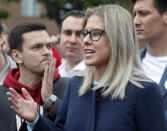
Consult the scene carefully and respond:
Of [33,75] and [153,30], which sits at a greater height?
[153,30]

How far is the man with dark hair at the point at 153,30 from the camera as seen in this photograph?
366 centimetres

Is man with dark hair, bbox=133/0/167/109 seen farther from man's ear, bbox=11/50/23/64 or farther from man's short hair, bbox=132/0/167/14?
man's ear, bbox=11/50/23/64

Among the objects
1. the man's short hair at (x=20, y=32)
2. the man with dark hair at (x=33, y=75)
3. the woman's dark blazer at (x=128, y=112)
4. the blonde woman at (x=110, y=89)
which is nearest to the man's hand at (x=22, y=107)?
the blonde woman at (x=110, y=89)

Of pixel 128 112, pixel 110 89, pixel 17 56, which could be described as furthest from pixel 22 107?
pixel 17 56

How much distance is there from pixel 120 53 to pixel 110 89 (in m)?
0.28

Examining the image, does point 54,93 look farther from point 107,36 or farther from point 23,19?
point 23,19

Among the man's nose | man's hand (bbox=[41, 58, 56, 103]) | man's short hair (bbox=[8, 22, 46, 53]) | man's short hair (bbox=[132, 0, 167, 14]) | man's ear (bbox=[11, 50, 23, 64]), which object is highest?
man's short hair (bbox=[132, 0, 167, 14])

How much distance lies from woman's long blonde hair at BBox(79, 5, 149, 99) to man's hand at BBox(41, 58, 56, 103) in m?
0.99

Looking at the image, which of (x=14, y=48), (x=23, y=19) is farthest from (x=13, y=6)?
(x=14, y=48)

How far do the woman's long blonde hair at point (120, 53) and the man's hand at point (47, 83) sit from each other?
99cm

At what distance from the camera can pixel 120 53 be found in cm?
287

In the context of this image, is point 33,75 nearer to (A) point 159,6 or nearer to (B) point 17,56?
(B) point 17,56

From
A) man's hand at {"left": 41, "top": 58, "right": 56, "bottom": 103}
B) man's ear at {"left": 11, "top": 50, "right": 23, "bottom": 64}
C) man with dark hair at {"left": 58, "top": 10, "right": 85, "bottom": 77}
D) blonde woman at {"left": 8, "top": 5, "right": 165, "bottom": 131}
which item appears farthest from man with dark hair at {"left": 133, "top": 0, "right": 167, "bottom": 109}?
man with dark hair at {"left": 58, "top": 10, "right": 85, "bottom": 77}

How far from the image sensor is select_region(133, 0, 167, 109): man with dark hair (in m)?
3.66
